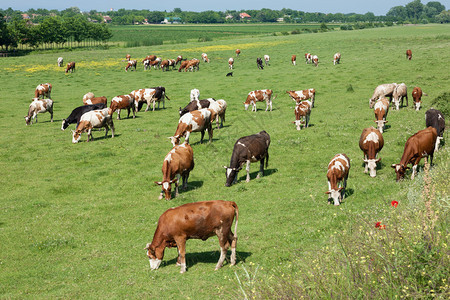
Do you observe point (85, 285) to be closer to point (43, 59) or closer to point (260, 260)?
point (260, 260)

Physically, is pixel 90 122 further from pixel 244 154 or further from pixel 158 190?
pixel 244 154

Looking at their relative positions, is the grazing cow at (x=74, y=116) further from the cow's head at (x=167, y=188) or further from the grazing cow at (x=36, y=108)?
the cow's head at (x=167, y=188)

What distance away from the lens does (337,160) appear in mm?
15898

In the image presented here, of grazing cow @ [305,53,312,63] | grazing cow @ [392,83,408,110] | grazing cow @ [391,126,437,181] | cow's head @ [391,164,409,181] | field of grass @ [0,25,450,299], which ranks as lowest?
field of grass @ [0,25,450,299]

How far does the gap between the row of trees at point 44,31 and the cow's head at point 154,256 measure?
299ft

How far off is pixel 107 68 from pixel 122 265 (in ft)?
174

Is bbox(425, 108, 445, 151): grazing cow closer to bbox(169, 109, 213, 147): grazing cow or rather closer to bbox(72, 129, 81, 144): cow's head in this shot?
bbox(169, 109, 213, 147): grazing cow

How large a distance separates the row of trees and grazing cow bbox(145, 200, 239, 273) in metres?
91.3

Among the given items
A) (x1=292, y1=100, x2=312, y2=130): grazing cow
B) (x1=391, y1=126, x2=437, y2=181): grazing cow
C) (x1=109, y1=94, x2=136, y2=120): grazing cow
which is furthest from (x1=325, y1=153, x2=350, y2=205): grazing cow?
(x1=109, y1=94, x2=136, y2=120): grazing cow

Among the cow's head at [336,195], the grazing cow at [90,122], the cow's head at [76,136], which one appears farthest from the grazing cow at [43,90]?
the cow's head at [336,195]

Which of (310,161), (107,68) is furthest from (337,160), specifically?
(107,68)

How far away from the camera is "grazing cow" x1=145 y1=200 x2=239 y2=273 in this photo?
10.9 m

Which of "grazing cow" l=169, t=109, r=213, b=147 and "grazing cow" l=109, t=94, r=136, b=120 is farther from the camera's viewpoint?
"grazing cow" l=109, t=94, r=136, b=120

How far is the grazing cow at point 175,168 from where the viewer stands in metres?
16.8
